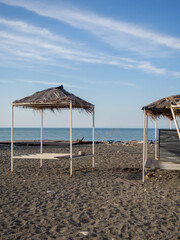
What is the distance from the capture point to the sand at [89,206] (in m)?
3.64

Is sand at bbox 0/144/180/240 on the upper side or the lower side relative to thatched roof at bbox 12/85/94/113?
lower

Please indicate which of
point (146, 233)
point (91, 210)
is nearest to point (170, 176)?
point (91, 210)

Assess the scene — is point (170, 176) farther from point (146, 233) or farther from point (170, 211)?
point (146, 233)

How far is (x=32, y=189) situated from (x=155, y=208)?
2747 mm

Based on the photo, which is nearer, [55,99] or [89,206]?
[89,206]

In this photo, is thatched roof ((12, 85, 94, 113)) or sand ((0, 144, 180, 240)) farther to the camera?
thatched roof ((12, 85, 94, 113))

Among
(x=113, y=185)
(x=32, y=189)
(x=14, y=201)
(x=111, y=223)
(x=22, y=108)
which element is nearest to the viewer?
(x=111, y=223)

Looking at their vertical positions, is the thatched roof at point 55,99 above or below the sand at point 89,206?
above

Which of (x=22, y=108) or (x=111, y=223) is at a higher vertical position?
(x=22, y=108)

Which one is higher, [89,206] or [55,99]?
[55,99]

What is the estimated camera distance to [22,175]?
777 cm

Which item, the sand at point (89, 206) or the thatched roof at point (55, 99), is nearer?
the sand at point (89, 206)

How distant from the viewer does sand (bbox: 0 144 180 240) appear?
3637 mm

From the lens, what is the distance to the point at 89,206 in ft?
15.7
